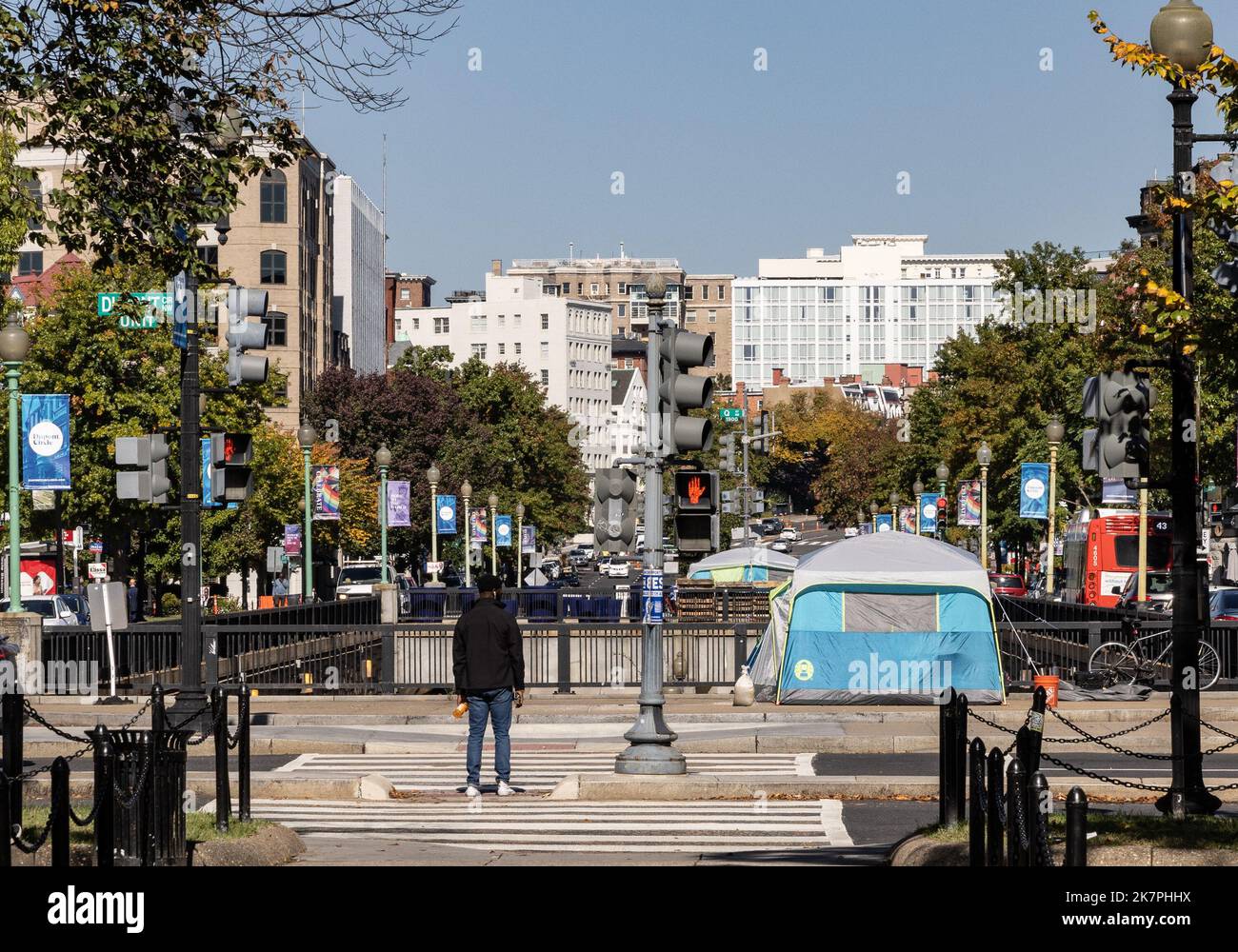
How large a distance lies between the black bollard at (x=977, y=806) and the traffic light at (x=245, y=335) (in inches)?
475

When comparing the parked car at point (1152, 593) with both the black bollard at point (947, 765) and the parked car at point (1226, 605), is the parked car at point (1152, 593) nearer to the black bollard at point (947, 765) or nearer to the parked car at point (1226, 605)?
the parked car at point (1226, 605)

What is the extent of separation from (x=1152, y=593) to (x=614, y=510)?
37.0m

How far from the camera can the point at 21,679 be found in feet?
91.7

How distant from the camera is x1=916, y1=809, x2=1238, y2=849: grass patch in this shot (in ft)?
38.0

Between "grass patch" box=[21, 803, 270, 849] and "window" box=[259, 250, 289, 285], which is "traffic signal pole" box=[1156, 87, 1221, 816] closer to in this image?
"grass patch" box=[21, 803, 270, 849]

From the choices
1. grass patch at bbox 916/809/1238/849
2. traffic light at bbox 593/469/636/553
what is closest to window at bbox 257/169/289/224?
traffic light at bbox 593/469/636/553

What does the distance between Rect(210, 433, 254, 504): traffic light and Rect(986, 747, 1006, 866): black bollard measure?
1331 centimetres

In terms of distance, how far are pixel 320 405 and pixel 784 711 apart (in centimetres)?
7268

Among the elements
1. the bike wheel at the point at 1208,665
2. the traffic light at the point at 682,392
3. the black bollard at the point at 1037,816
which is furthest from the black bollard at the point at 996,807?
the bike wheel at the point at 1208,665

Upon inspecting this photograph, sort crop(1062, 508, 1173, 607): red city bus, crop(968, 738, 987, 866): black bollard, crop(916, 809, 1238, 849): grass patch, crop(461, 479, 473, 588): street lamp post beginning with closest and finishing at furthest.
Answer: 1. crop(968, 738, 987, 866): black bollard
2. crop(916, 809, 1238, 849): grass patch
3. crop(1062, 508, 1173, 607): red city bus
4. crop(461, 479, 473, 588): street lamp post

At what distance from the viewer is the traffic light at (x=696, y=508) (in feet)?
61.4

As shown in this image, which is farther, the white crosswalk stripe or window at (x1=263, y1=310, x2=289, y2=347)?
window at (x1=263, y1=310, x2=289, y2=347)
